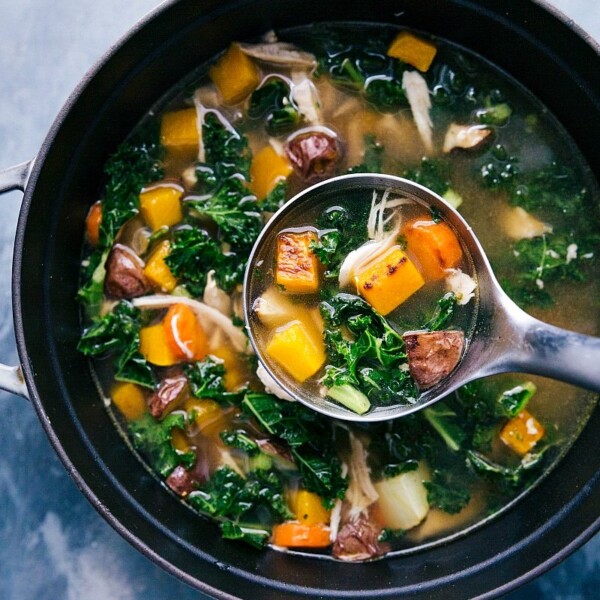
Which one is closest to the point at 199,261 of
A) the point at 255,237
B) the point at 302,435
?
the point at 255,237

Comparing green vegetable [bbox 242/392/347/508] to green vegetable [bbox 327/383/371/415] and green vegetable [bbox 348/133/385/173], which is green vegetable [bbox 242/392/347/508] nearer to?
green vegetable [bbox 327/383/371/415]

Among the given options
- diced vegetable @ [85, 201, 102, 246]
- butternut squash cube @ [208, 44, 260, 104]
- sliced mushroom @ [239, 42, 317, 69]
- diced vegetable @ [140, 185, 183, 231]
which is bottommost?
diced vegetable @ [85, 201, 102, 246]

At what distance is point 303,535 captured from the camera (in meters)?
3.52

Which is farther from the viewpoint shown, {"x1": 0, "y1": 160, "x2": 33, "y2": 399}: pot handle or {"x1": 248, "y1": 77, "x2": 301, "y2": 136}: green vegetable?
{"x1": 248, "y1": 77, "x2": 301, "y2": 136}: green vegetable

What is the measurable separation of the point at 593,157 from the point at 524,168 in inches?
11.9

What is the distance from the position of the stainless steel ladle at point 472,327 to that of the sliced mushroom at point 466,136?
0.48m

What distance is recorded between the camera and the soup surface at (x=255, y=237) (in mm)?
3518

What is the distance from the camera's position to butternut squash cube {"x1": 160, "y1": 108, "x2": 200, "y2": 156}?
3598 mm

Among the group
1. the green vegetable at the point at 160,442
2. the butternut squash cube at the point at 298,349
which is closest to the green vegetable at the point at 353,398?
the butternut squash cube at the point at 298,349

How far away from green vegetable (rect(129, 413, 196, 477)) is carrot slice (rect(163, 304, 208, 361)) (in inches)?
11.0

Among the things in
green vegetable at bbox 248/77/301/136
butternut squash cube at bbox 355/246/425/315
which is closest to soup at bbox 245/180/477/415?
butternut squash cube at bbox 355/246/425/315

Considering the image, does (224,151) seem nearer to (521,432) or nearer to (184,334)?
(184,334)

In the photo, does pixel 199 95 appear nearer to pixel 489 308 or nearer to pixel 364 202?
pixel 364 202

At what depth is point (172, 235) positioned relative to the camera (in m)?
3.59
